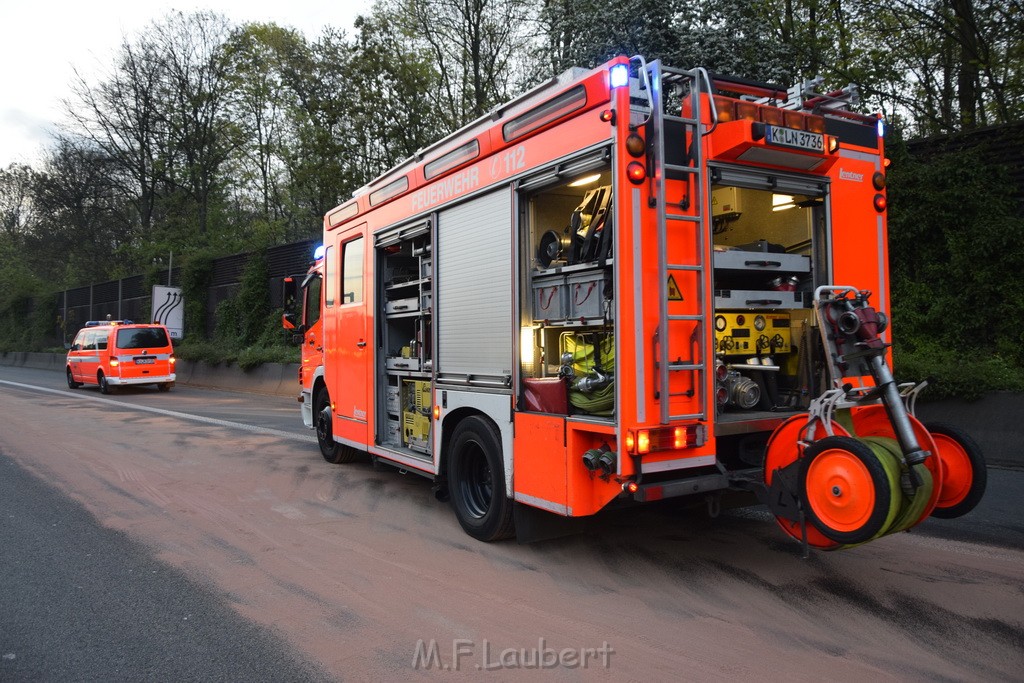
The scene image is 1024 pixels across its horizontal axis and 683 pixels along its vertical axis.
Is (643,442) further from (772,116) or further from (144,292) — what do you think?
(144,292)

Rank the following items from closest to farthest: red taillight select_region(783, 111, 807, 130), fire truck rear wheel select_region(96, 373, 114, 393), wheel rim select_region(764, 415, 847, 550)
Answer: wheel rim select_region(764, 415, 847, 550)
red taillight select_region(783, 111, 807, 130)
fire truck rear wheel select_region(96, 373, 114, 393)

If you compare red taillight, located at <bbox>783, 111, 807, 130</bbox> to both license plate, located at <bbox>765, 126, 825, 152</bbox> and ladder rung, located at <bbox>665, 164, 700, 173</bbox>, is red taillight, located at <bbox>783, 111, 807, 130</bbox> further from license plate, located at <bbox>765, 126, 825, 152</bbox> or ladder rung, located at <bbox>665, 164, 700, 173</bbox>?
ladder rung, located at <bbox>665, 164, 700, 173</bbox>

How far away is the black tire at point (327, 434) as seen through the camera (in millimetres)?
8734

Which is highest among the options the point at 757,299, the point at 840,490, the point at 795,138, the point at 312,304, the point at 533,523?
the point at 795,138

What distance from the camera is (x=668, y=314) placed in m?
4.32

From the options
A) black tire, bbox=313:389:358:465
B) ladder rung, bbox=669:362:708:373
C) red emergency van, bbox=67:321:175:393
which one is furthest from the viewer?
red emergency van, bbox=67:321:175:393

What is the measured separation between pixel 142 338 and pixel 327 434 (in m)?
15.2

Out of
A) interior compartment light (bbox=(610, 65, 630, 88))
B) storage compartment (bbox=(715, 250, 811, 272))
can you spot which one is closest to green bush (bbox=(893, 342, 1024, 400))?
storage compartment (bbox=(715, 250, 811, 272))

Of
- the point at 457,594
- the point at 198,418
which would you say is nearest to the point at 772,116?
the point at 457,594

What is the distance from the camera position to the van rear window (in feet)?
69.8

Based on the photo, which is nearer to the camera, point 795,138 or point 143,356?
point 795,138

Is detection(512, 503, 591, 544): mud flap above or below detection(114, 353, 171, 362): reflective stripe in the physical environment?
below

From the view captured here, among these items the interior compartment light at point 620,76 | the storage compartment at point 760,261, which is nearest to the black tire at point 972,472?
the storage compartment at point 760,261

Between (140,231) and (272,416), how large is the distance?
29.6 metres
